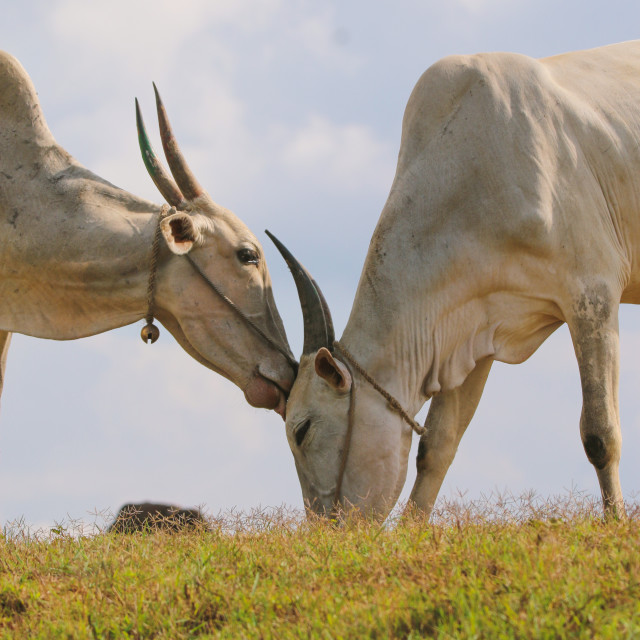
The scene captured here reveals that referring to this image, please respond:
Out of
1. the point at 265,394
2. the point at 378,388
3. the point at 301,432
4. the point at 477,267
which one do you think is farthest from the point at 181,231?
the point at 477,267

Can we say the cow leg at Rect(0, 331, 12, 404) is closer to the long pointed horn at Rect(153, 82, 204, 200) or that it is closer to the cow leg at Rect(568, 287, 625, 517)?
the long pointed horn at Rect(153, 82, 204, 200)

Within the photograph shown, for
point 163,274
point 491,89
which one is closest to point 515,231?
point 491,89

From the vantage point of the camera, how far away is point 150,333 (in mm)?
6027

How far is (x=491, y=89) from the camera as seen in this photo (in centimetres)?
577

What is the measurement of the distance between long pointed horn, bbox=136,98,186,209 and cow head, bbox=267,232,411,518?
1.32 meters

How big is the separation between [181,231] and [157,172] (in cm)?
45

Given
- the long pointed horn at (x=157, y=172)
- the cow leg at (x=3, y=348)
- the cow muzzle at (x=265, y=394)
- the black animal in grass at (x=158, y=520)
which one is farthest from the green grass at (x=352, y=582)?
the long pointed horn at (x=157, y=172)

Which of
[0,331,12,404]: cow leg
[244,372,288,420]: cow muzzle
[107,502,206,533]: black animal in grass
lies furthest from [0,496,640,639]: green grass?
[0,331,12,404]: cow leg

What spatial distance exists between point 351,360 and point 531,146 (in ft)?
5.04

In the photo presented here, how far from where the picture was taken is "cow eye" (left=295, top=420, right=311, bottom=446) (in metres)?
5.72

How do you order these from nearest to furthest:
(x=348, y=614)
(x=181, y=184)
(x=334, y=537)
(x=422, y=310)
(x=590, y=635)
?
(x=590, y=635), (x=348, y=614), (x=334, y=537), (x=422, y=310), (x=181, y=184)

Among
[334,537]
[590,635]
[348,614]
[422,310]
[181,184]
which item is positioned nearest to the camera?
[590,635]

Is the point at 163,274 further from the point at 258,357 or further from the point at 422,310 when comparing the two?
the point at 422,310

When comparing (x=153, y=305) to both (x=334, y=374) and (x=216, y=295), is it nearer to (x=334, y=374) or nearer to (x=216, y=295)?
(x=216, y=295)
